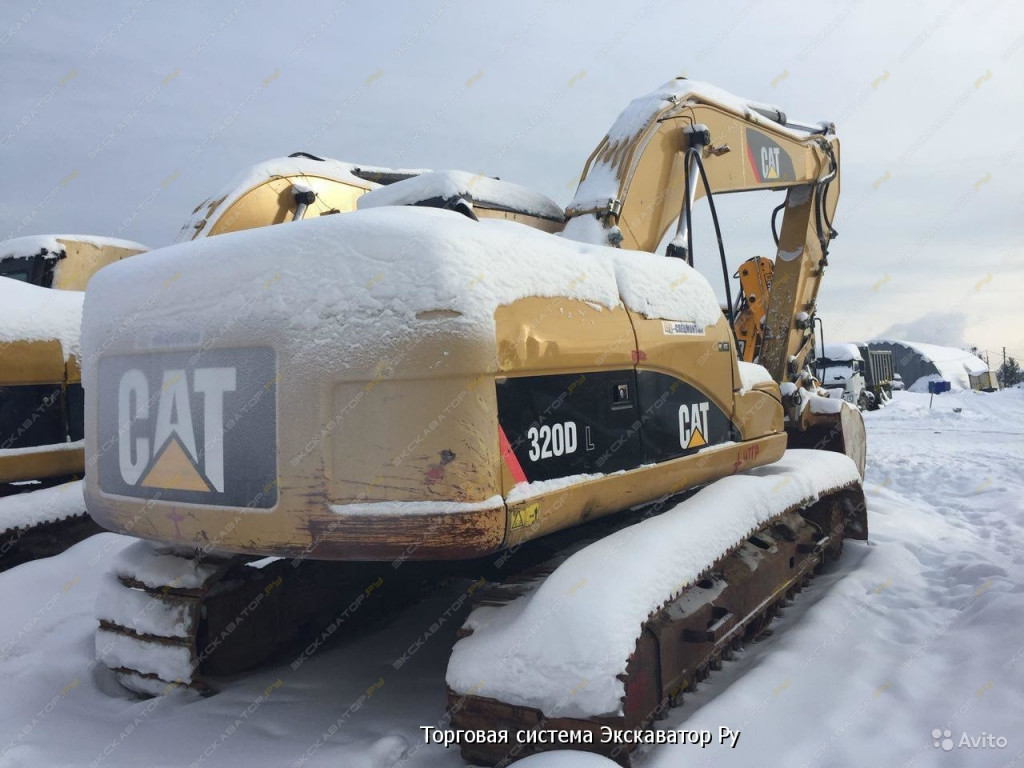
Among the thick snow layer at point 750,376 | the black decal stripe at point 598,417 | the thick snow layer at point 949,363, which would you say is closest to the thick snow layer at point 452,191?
the black decal stripe at point 598,417

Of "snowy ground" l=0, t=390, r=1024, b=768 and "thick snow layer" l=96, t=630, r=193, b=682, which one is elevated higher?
"thick snow layer" l=96, t=630, r=193, b=682

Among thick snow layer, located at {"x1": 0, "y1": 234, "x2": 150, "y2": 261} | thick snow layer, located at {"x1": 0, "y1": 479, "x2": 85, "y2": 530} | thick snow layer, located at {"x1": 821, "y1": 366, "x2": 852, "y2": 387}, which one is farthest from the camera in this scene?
thick snow layer, located at {"x1": 821, "y1": 366, "x2": 852, "y2": 387}

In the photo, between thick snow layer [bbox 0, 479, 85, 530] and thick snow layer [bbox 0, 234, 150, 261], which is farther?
thick snow layer [bbox 0, 234, 150, 261]

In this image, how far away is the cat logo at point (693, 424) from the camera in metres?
3.19

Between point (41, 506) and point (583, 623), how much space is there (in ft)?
11.8

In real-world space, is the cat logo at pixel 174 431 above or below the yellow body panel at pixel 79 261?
below

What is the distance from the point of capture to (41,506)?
4559mm

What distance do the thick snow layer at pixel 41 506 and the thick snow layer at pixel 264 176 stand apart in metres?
1.53

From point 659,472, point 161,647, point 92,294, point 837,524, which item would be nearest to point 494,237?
point 659,472

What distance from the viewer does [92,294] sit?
294 centimetres

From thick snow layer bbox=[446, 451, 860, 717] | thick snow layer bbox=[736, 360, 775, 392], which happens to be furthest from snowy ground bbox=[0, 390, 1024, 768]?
thick snow layer bbox=[736, 360, 775, 392]

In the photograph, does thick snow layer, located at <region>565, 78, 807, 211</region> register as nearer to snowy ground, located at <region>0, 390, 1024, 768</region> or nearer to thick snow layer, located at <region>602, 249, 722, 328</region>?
thick snow layer, located at <region>602, 249, 722, 328</region>

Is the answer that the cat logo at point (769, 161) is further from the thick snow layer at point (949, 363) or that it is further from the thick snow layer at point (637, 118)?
the thick snow layer at point (949, 363)

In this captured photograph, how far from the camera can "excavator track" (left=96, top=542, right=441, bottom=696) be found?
117 inches
